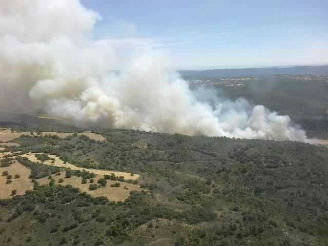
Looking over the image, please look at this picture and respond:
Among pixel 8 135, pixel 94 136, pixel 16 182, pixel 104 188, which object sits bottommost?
pixel 94 136

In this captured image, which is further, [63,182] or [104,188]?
[63,182]

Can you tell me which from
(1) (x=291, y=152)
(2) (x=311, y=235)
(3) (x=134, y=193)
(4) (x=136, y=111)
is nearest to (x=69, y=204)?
(3) (x=134, y=193)

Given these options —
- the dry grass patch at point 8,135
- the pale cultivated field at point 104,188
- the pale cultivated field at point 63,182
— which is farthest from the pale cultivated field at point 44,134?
the pale cultivated field at point 104,188

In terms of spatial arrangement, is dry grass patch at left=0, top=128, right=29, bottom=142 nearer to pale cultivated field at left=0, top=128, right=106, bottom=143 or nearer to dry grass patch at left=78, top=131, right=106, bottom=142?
pale cultivated field at left=0, top=128, right=106, bottom=143

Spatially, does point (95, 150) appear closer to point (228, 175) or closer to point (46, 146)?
point (46, 146)

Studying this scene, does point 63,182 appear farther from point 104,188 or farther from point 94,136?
point 94,136

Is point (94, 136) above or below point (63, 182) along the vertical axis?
below

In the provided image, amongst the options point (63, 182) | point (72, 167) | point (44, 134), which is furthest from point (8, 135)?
point (63, 182)
